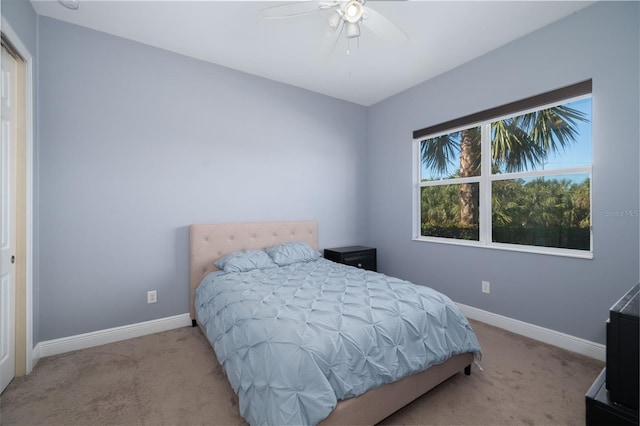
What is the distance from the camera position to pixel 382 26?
1.92 metres

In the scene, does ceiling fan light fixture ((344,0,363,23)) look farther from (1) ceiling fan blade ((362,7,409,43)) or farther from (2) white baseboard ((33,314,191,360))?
(2) white baseboard ((33,314,191,360))

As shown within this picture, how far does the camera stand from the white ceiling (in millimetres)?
2143

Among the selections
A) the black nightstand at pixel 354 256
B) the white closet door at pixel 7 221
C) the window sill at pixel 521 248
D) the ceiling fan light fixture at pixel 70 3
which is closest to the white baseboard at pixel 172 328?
the white closet door at pixel 7 221

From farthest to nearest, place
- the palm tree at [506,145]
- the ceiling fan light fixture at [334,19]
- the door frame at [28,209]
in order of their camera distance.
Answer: the palm tree at [506,145], the door frame at [28,209], the ceiling fan light fixture at [334,19]

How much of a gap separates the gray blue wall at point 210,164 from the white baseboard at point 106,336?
7cm

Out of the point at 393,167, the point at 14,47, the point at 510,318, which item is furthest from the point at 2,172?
the point at 510,318

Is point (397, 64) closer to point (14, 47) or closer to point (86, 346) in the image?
point (14, 47)

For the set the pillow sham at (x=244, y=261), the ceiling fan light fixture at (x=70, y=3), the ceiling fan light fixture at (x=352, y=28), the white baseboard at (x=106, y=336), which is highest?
the ceiling fan light fixture at (x=70, y=3)

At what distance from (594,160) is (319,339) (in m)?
2.57

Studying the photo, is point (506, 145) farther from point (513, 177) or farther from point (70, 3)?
point (70, 3)

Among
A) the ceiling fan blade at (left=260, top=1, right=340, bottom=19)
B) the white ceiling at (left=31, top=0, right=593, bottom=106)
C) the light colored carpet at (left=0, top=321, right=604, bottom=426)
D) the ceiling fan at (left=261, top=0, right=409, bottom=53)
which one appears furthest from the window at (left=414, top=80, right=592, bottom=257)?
the ceiling fan blade at (left=260, top=1, right=340, bottom=19)

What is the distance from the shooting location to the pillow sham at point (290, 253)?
291cm

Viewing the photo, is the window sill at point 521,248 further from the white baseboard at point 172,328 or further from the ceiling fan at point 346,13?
the ceiling fan at point 346,13

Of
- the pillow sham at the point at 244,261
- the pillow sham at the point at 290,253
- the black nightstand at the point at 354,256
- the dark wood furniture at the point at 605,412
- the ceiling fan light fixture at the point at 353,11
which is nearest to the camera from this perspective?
the dark wood furniture at the point at 605,412
